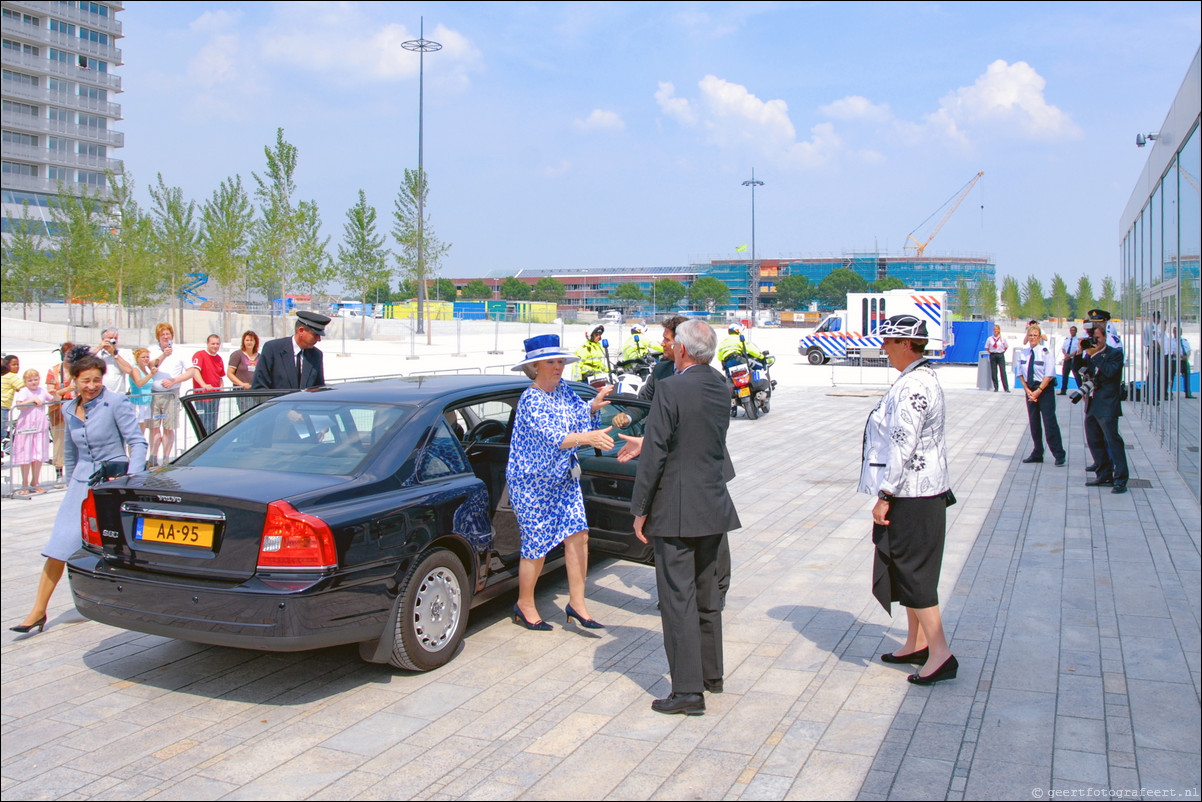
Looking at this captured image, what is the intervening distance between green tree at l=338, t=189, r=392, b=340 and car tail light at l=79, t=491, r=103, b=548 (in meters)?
40.0

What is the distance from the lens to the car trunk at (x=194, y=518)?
4.45 m

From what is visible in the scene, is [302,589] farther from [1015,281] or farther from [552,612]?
[1015,281]

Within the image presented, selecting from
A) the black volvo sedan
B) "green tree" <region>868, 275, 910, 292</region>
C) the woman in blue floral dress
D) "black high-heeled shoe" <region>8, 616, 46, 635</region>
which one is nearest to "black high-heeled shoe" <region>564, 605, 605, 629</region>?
the woman in blue floral dress

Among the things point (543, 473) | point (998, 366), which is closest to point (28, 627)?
point (543, 473)

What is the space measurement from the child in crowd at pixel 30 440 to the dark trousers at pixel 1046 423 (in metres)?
11.5

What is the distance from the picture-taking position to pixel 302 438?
5285 mm

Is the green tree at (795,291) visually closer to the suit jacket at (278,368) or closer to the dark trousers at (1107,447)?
the dark trousers at (1107,447)

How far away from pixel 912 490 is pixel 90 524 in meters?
4.24

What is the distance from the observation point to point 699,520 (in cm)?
443

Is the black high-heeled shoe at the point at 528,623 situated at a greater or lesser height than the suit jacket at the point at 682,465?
lesser

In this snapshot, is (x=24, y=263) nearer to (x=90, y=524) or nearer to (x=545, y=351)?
(x=90, y=524)

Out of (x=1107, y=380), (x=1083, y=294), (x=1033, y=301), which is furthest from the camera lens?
(x=1033, y=301)

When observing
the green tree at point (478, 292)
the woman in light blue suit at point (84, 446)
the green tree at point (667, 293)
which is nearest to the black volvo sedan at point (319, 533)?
the woman in light blue suit at point (84, 446)

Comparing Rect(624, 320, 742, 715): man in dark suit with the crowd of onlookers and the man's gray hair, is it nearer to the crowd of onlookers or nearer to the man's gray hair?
the man's gray hair
